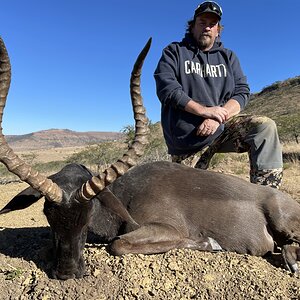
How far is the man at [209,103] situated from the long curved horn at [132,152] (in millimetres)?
2176

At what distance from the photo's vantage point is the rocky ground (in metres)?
4.10

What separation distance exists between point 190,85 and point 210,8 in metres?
1.23

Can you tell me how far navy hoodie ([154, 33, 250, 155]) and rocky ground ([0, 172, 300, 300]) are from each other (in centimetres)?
242

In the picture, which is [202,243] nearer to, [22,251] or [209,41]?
[22,251]

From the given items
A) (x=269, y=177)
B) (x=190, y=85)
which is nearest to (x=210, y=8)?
(x=190, y=85)

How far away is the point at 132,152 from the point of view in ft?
14.3

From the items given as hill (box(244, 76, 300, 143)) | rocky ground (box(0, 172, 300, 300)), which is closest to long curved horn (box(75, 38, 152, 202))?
rocky ground (box(0, 172, 300, 300))

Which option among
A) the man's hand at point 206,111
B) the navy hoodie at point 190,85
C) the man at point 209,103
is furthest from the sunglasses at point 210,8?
the man's hand at point 206,111

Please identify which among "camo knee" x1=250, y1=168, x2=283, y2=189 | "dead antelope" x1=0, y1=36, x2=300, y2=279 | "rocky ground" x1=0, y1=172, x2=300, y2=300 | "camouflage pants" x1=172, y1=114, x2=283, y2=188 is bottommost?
"rocky ground" x1=0, y1=172, x2=300, y2=300

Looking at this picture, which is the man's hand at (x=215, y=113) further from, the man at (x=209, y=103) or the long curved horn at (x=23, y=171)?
the long curved horn at (x=23, y=171)

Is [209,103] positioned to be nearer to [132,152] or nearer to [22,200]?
[132,152]

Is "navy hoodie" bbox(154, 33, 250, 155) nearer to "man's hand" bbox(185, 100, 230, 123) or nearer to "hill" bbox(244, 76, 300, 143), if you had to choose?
"man's hand" bbox(185, 100, 230, 123)

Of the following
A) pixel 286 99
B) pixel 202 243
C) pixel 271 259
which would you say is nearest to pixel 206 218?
pixel 202 243

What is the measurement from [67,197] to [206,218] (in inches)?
73.0
